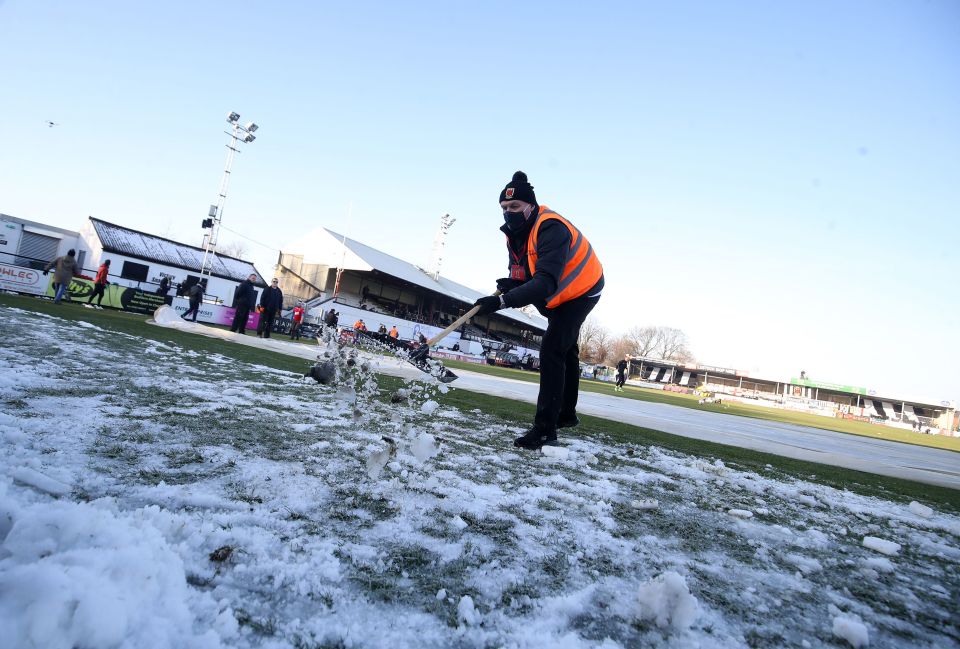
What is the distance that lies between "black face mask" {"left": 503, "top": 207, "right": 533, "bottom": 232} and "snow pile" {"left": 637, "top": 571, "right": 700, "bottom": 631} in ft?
9.24

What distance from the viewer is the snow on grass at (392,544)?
0.93 meters

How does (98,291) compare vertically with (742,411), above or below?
above

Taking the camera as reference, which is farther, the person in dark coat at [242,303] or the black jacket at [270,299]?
the black jacket at [270,299]

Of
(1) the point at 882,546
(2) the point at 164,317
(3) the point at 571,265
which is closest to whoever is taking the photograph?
(1) the point at 882,546

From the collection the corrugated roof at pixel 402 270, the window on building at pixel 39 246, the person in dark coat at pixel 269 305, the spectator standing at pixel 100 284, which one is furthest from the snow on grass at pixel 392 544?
the window on building at pixel 39 246

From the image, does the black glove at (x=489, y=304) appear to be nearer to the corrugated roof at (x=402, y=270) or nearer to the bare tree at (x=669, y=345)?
the corrugated roof at (x=402, y=270)

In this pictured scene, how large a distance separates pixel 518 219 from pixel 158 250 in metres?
31.1

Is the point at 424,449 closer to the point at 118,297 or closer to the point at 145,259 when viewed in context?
the point at 118,297

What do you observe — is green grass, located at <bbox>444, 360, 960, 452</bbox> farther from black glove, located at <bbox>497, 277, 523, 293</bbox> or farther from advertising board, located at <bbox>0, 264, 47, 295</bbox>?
advertising board, located at <bbox>0, 264, 47, 295</bbox>

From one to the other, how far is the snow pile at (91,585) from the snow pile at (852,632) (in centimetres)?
137

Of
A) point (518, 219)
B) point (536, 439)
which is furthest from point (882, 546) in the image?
point (518, 219)

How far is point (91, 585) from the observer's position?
83 centimetres

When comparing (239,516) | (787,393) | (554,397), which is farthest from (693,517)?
(787,393)

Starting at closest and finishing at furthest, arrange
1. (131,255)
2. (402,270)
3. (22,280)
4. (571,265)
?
1. (571,265)
2. (22,280)
3. (131,255)
4. (402,270)
